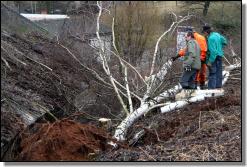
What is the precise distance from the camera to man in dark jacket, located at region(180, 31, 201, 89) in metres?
10.0

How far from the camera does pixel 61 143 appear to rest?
23.0 ft

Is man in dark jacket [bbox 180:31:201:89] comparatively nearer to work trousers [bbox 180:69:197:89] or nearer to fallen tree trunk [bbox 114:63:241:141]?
work trousers [bbox 180:69:197:89]

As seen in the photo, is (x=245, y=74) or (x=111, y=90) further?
(x=111, y=90)

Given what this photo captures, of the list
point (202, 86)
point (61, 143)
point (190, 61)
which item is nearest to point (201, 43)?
point (190, 61)

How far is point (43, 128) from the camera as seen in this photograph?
7.03 meters

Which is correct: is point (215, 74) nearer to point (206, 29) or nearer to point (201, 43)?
point (201, 43)

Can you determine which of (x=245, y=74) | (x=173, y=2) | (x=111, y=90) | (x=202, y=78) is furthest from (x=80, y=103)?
(x=173, y=2)

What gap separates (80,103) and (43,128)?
3436 mm

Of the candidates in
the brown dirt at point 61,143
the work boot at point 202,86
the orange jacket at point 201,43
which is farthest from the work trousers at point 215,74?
the brown dirt at point 61,143

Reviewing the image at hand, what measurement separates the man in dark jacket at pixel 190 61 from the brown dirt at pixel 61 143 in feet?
10.2

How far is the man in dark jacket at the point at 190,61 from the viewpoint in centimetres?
1000

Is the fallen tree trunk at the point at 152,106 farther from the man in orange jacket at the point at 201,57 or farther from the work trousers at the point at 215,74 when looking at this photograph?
the man in orange jacket at the point at 201,57

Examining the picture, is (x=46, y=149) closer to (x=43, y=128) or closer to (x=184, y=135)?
(x=43, y=128)

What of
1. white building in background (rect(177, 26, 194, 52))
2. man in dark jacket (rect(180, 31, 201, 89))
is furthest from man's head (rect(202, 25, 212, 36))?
white building in background (rect(177, 26, 194, 52))
